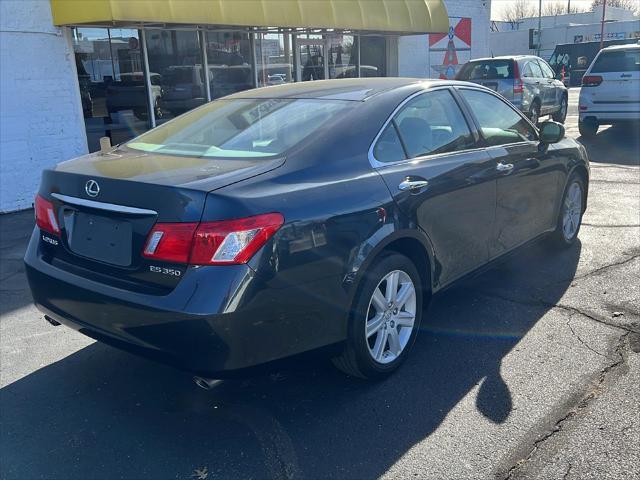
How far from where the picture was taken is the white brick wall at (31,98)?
332 inches

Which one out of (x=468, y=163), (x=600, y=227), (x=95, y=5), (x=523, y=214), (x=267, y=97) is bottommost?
(x=600, y=227)

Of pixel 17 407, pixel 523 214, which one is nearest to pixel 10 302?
pixel 17 407

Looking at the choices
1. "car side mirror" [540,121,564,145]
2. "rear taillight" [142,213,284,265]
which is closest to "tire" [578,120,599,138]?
"car side mirror" [540,121,564,145]

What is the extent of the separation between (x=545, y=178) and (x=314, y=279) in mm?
2831

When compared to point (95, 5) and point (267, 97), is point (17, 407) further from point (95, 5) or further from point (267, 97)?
point (95, 5)

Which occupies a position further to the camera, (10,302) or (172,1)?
(172,1)

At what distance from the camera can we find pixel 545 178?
4934 millimetres

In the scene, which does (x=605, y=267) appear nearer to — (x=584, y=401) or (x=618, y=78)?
(x=584, y=401)

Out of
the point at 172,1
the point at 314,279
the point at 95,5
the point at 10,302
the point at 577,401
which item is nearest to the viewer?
the point at 314,279

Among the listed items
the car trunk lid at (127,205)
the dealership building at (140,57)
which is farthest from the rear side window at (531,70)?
the car trunk lid at (127,205)

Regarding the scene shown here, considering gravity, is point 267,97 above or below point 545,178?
above

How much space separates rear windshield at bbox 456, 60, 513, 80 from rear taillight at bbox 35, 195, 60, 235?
40.9 ft

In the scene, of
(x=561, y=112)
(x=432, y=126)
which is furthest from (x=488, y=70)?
(x=432, y=126)

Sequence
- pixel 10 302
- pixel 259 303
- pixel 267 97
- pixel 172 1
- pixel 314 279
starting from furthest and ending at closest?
pixel 172 1, pixel 10 302, pixel 267 97, pixel 314 279, pixel 259 303
